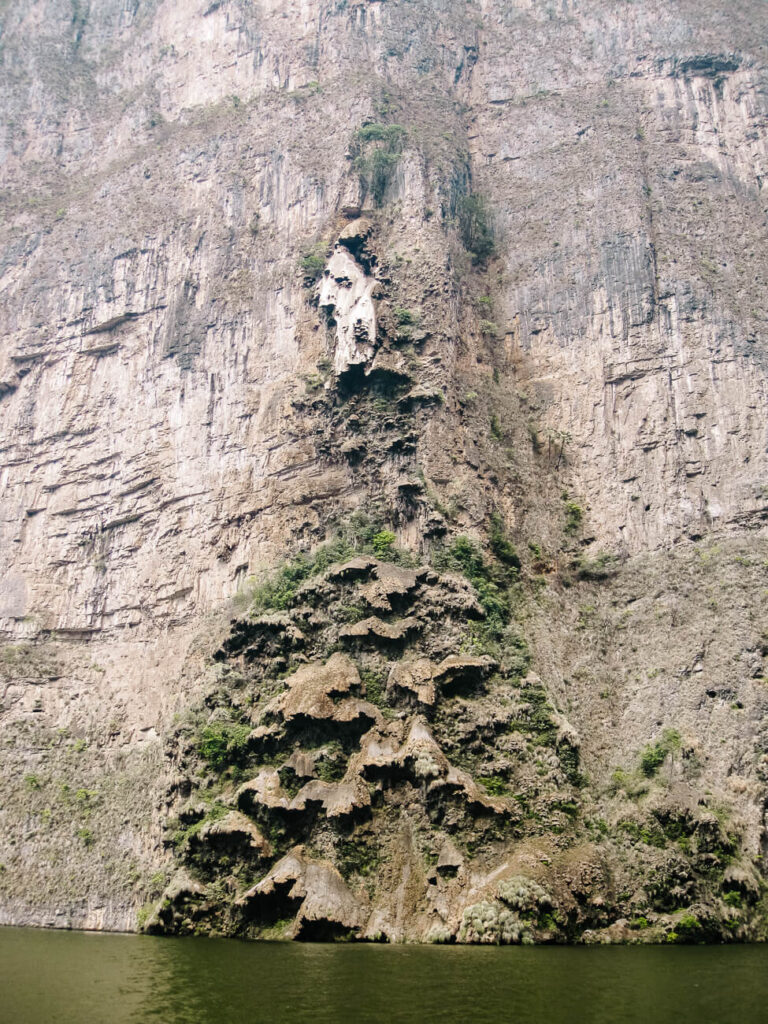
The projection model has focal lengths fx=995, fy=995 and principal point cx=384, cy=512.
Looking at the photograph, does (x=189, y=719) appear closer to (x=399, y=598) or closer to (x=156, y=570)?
(x=399, y=598)

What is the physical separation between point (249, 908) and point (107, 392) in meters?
37.3

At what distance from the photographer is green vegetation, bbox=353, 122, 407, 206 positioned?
6384cm

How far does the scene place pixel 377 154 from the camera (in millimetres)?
64000

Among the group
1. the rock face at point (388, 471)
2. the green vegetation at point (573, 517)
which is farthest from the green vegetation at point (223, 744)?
the green vegetation at point (573, 517)

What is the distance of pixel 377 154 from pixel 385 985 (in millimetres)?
52948

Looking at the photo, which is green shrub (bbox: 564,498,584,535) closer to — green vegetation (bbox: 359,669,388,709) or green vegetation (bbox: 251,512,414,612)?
green vegetation (bbox: 251,512,414,612)

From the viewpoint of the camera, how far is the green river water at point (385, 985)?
20.1 meters

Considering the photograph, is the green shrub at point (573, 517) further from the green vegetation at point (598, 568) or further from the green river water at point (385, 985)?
the green river water at point (385, 985)

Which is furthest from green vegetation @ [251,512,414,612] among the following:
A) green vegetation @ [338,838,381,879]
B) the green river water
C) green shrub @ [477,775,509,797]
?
the green river water

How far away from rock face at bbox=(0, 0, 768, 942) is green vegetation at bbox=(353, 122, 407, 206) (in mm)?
381

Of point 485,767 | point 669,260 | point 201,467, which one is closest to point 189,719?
point 485,767

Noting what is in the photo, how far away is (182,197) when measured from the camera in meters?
69.7

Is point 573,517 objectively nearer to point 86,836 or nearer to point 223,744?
point 223,744

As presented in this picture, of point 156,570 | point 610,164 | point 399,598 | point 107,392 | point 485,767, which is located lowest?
point 485,767
